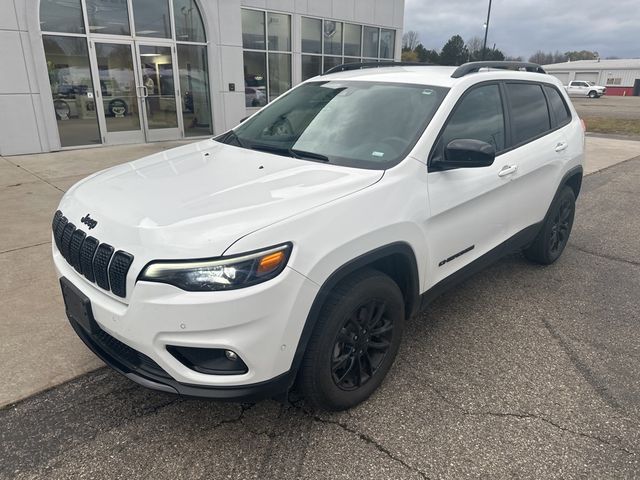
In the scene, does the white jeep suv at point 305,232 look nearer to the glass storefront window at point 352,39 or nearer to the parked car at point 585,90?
the glass storefront window at point 352,39

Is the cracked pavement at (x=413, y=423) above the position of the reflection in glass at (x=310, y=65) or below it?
below

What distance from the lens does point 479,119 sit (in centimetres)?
344

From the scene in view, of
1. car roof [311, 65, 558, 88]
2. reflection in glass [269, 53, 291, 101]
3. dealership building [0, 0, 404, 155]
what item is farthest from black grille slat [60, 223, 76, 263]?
reflection in glass [269, 53, 291, 101]

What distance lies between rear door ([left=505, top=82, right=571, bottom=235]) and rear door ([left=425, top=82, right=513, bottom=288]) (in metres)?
0.19

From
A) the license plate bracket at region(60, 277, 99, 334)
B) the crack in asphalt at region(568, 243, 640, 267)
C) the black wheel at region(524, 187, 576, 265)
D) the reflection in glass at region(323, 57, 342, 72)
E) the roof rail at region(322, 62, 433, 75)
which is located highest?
the reflection in glass at region(323, 57, 342, 72)

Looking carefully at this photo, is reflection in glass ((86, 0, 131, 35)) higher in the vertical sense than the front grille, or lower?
higher

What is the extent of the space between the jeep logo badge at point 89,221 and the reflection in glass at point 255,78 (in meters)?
12.8

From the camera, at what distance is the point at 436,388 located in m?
2.93

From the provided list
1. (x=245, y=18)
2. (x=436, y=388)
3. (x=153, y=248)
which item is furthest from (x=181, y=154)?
(x=245, y=18)

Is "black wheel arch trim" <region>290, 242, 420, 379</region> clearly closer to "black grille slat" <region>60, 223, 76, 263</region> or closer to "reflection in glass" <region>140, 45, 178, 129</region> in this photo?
"black grille slat" <region>60, 223, 76, 263</region>

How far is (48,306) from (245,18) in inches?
482

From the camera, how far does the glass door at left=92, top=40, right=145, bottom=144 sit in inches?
444

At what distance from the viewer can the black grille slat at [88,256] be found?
91.7 inches

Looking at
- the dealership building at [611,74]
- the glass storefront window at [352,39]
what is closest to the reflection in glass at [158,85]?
the glass storefront window at [352,39]
